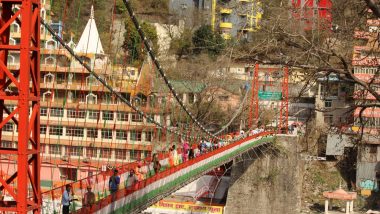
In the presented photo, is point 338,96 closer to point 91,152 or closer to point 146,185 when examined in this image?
point 146,185

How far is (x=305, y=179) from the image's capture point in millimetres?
30844

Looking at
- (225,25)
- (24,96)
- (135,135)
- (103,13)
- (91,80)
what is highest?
(103,13)

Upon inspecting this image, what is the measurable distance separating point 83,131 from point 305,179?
902 centimetres

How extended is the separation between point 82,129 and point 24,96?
22.3 m

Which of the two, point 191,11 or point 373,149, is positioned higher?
point 191,11

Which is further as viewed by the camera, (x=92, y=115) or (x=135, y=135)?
(x=92, y=115)

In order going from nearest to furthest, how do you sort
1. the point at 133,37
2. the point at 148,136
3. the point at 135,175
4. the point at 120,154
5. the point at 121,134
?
the point at 135,175, the point at 121,134, the point at 120,154, the point at 148,136, the point at 133,37

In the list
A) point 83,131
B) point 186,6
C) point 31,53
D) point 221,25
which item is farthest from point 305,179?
point 31,53

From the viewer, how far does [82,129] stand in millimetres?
28234

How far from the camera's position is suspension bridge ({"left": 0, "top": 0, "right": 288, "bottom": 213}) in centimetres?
626

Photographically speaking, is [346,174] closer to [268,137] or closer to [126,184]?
[268,137]

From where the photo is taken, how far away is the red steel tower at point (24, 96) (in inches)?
242

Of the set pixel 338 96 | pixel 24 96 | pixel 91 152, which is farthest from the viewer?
pixel 91 152

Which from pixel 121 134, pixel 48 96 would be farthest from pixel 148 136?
pixel 48 96
